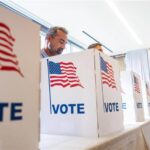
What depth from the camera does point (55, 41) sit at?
134cm

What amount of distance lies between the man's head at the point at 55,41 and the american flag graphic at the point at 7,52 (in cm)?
73

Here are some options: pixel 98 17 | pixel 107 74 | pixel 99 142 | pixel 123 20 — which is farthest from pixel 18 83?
pixel 123 20

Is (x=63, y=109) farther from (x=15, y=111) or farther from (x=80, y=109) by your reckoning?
(x=15, y=111)

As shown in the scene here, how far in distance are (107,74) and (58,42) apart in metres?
0.57

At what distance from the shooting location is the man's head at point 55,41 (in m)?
1.26

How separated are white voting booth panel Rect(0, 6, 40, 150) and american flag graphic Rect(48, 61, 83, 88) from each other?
29 cm

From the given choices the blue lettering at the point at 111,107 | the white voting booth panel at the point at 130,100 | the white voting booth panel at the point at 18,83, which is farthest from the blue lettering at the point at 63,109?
the white voting booth panel at the point at 130,100

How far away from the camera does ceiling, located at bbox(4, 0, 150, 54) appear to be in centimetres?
312

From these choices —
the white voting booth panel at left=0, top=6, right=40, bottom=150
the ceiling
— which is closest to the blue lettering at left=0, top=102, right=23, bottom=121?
the white voting booth panel at left=0, top=6, right=40, bottom=150

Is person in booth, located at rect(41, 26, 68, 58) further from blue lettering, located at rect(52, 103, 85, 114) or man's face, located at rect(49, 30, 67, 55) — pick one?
blue lettering, located at rect(52, 103, 85, 114)

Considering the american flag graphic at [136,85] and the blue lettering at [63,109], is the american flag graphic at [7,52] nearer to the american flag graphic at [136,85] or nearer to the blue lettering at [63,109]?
the blue lettering at [63,109]

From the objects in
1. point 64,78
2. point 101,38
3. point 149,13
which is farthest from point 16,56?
point 101,38

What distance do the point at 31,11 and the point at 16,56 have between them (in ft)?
9.89

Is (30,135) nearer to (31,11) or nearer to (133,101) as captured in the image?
(133,101)
